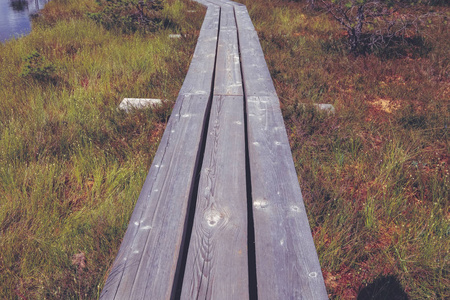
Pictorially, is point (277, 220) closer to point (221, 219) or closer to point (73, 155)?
point (221, 219)

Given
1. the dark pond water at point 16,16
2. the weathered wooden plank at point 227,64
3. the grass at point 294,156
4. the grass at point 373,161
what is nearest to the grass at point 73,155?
the grass at point 294,156

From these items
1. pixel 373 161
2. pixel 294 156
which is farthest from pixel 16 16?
pixel 373 161

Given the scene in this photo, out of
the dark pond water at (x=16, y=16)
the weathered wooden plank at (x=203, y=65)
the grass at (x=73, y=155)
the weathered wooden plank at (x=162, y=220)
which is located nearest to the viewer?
the weathered wooden plank at (x=162, y=220)

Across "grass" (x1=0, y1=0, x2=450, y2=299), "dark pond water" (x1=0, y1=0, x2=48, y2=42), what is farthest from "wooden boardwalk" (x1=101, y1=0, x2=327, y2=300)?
"dark pond water" (x1=0, y1=0, x2=48, y2=42)

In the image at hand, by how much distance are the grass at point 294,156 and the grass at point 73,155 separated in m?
0.01

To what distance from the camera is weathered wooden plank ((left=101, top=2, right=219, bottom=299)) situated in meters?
1.22

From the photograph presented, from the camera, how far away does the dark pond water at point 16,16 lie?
8.71m

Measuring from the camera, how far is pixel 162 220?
1495 millimetres

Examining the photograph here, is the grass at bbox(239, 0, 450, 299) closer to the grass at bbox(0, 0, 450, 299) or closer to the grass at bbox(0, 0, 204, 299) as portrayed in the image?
the grass at bbox(0, 0, 450, 299)

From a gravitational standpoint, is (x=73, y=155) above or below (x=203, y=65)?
below

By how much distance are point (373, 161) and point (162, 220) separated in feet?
7.22

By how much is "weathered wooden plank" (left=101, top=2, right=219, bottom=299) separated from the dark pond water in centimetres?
811

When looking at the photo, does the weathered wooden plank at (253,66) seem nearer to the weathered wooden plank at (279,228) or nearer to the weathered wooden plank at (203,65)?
the weathered wooden plank at (203,65)

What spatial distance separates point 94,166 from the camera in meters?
2.72
